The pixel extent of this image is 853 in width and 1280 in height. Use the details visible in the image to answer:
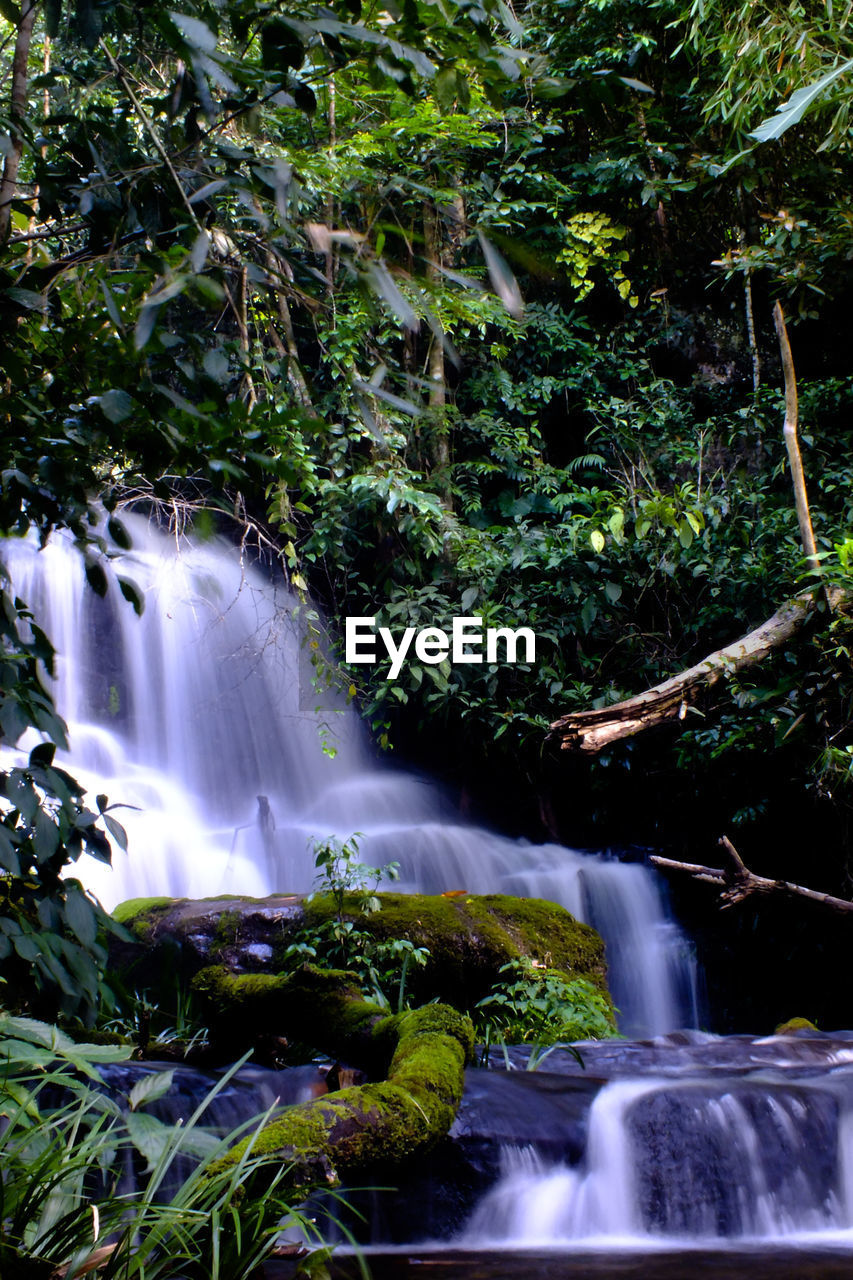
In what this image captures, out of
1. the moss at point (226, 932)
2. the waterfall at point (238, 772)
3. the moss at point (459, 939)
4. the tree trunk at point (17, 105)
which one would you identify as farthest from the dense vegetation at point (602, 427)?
the moss at point (226, 932)

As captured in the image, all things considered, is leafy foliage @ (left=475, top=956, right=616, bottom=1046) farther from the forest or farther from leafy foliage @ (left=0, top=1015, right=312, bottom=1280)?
leafy foliage @ (left=0, top=1015, right=312, bottom=1280)

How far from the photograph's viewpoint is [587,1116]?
10.3 feet

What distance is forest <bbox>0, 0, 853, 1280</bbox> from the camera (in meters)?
1.52

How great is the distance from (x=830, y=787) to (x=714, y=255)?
5427 millimetres

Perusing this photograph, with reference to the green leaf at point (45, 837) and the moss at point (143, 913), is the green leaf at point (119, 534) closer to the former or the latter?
the green leaf at point (45, 837)

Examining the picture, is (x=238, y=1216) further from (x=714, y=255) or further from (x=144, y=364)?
(x=714, y=255)

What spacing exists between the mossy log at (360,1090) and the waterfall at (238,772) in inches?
86.8

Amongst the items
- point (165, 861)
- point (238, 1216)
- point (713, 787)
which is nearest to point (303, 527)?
point (165, 861)

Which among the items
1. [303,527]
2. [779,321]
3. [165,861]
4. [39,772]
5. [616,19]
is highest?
[616,19]

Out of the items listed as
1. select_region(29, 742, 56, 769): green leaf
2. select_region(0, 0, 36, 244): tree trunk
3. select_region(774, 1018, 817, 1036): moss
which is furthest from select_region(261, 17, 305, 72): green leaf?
select_region(774, 1018, 817, 1036): moss

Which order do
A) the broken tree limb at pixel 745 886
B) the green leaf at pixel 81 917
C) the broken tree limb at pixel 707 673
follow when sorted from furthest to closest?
the broken tree limb at pixel 707 673
the broken tree limb at pixel 745 886
the green leaf at pixel 81 917

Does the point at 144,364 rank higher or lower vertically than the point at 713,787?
higher

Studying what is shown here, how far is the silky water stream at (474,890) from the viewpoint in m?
2.89

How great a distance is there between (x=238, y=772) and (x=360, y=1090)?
5.04 m
